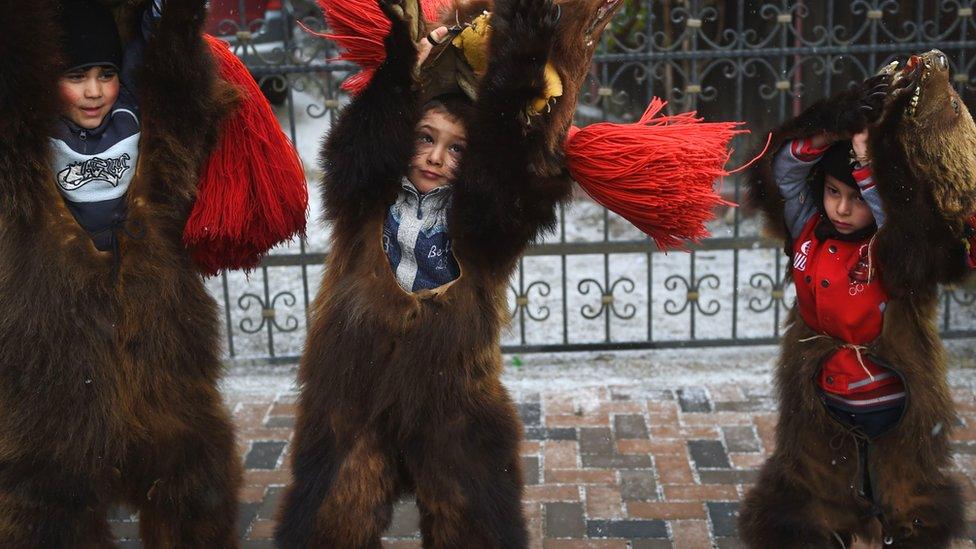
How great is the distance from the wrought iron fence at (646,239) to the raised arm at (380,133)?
0.82 ft

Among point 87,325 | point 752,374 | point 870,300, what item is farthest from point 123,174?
point 752,374

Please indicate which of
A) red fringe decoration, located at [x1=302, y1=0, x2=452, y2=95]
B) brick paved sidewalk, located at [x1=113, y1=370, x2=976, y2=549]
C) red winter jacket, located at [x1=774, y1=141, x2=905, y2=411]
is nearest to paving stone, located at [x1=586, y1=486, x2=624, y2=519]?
brick paved sidewalk, located at [x1=113, y1=370, x2=976, y2=549]

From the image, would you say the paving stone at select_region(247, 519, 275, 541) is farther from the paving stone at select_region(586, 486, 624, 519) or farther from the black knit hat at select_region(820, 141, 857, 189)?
the black knit hat at select_region(820, 141, 857, 189)

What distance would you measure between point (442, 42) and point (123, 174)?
0.99m

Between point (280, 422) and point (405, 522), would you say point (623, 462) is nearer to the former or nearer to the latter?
point (405, 522)

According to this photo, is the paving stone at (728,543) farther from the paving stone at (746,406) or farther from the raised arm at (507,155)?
the raised arm at (507,155)

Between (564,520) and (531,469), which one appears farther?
(531,469)

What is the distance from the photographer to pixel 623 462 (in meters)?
4.48

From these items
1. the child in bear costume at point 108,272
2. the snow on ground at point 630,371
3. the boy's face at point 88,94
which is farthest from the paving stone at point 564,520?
the boy's face at point 88,94

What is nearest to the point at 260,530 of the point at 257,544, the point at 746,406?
the point at 257,544

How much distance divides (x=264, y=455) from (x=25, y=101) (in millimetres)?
2287

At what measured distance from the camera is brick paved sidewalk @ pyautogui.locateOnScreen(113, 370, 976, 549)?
395 centimetres

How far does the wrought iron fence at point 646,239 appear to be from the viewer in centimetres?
512

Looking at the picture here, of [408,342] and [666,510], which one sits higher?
[408,342]
